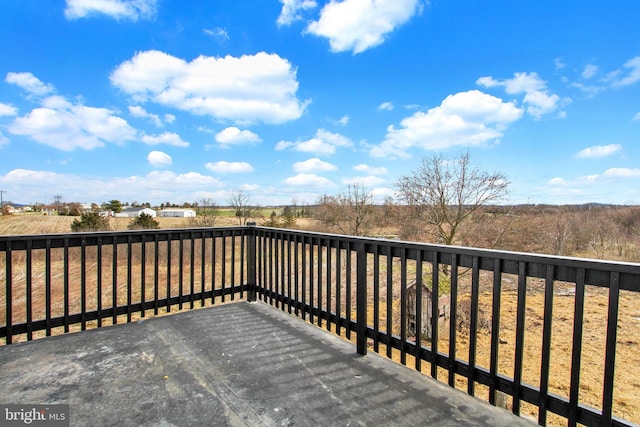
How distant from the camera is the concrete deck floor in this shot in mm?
1567

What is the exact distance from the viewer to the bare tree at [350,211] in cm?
1617

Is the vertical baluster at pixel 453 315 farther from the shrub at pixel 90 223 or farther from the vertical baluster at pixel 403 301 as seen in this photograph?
the shrub at pixel 90 223

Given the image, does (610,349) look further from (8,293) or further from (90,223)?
(90,223)

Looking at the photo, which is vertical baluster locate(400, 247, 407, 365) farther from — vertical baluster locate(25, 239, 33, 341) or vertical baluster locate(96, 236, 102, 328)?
vertical baluster locate(25, 239, 33, 341)

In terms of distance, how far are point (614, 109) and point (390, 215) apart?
30.2 ft

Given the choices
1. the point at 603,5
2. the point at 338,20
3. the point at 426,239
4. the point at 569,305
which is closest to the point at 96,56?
the point at 338,20

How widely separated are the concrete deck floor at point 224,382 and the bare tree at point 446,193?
8.36 metres

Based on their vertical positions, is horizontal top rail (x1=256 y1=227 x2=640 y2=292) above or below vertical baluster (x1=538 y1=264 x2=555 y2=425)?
above

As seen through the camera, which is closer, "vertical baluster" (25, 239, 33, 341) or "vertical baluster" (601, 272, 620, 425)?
"vertical baluster" (601, 272, 620, 425)

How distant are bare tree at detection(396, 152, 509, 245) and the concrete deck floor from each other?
8.36 meters

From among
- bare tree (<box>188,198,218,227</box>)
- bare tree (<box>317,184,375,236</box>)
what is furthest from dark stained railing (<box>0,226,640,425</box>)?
bare tree (<box>188,198,218,227</box>)

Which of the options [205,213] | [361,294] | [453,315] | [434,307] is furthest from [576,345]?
[205,213]

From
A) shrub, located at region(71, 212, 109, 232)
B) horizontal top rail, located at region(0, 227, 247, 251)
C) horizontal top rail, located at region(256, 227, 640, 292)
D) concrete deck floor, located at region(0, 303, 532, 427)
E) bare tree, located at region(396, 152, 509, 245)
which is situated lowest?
shrub, located at region(71, 212, 109, 232)

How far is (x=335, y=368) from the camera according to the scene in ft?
6.84
